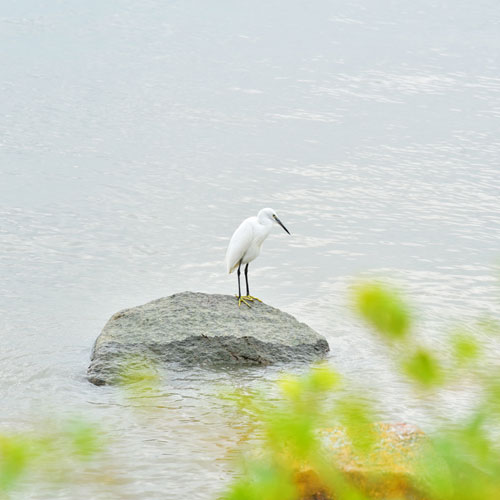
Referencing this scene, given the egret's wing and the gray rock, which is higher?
the egret's wing

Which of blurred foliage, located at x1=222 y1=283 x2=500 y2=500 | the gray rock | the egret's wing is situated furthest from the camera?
the egret's wing

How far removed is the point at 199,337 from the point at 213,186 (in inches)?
248

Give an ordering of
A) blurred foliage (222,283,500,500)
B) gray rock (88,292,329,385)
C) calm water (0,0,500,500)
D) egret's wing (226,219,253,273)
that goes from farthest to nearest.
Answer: egret's wing (226,219,253,273) < gray rock (88,292,329,385) < calm water (0,0,500,500) < blurred foliage (222,283,500,500)

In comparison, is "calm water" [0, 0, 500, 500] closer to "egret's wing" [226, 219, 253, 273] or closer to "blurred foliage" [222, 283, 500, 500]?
"blurred foliage" [222, 283, 500, 500]

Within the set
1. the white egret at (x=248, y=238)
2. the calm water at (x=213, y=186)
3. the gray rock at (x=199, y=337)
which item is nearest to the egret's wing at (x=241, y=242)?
the white egret at (x=248, y=238)

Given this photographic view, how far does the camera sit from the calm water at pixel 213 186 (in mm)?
6852

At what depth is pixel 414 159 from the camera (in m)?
15.2

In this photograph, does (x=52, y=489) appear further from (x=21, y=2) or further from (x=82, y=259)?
(x=21, y=2)

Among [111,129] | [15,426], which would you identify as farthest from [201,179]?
[15,426]

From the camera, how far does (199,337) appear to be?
7371 mm

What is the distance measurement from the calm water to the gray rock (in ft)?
0.63

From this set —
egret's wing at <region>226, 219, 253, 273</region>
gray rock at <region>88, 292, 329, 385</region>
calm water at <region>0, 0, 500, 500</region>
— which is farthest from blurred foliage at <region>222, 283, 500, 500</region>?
egret's wing at <region>226, 219, 253, 273</region>

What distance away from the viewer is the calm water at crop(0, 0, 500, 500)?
6.85 meters

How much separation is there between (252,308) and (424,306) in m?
2.26
